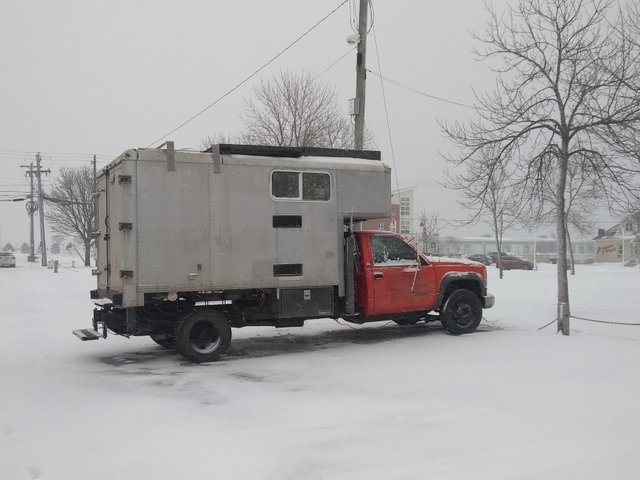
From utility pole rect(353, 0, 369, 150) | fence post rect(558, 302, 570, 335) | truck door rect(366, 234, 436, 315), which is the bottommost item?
fence post rect(558, 302, 570, 335)

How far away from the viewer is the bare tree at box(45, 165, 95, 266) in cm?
5272

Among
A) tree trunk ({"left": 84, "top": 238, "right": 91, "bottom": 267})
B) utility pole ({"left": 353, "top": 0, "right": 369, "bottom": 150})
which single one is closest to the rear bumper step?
utility pole ({"left": 353, "top": 0, "right": 369, "bottom": 150})

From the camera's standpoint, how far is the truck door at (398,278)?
9969 millimetres

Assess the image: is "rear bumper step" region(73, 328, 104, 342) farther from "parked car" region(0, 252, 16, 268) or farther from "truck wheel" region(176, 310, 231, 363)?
"parked car" region(0, 252, 16, 268)

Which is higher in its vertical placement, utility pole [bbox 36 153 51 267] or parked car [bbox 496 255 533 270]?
utility pole [bbox 36 153 51 267]

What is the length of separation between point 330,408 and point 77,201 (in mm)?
52023

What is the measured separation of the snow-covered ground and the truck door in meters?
0.67

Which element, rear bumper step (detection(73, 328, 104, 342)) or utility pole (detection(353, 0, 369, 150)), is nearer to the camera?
rear bumper step (detection(73, 328, 104, 342))

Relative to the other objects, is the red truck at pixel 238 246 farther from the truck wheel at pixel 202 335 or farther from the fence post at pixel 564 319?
the fence post at pixel 564 319

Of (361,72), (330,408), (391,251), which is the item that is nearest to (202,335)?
(330,408)

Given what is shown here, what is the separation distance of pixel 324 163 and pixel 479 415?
16.1 feet

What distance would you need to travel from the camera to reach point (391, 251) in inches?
406

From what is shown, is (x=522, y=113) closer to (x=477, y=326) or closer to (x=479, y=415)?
(x=477, y=326)

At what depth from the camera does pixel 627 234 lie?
2869 inches
